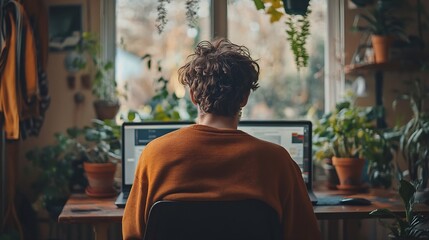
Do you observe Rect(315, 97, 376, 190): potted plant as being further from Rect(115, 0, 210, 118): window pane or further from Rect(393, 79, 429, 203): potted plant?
Rect(115, 0, 210, 118): window pane

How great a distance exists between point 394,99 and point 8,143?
206 centimetres

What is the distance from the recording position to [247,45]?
3.45 m

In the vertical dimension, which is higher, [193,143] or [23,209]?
[193,143]

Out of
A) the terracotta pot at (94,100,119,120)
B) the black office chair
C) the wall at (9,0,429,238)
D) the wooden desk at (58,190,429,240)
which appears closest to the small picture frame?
the wall at (9,0,429,238)

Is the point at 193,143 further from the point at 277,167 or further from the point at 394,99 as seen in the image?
the point at 394,99

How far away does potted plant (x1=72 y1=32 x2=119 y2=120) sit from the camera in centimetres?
317

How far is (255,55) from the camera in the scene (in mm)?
3469

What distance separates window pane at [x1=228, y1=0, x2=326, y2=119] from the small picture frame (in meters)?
0.88

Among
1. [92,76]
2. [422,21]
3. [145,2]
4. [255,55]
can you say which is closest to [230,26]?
[255,55]

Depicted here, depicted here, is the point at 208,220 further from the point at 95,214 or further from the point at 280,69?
the point at 280,69

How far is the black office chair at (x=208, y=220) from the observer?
1601 millimetres

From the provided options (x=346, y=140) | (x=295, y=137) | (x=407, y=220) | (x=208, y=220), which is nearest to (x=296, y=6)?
(x=295, y=137)

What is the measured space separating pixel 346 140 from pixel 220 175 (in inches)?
55.7

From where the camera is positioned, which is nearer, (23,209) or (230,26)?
(23,209)
